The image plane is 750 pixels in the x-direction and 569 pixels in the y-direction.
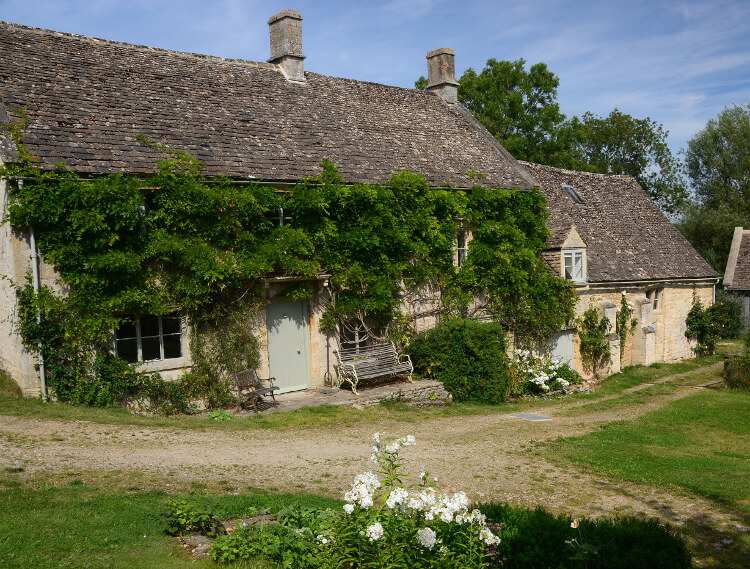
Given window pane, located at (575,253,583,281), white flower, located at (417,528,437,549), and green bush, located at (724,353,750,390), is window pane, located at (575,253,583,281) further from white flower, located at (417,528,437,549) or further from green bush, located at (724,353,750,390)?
white flower, located at (417,528,437,549)

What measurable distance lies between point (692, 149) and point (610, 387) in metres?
46.9

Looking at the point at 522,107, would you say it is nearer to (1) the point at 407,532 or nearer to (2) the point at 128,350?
(2) the point at 128,350

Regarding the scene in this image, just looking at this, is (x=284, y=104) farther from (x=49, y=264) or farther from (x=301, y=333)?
(x=49, y=264)

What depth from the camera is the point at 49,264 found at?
47.1ft

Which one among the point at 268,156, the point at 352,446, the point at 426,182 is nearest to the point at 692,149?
the point at 426,182

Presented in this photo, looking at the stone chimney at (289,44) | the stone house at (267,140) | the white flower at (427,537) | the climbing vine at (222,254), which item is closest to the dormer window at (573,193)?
the stone house at (267,140)

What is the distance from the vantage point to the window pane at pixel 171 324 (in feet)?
52.5

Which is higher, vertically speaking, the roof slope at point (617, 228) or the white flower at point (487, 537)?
the roof slope at point (617, 228)

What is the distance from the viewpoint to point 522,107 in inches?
1742

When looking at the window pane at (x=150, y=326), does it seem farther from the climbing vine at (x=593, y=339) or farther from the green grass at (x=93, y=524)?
the climbing vine at (x=593, y=339)

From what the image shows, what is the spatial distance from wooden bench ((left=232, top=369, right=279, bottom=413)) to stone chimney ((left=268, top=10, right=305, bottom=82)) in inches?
423

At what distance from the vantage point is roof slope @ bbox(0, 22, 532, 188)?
15.7 meters

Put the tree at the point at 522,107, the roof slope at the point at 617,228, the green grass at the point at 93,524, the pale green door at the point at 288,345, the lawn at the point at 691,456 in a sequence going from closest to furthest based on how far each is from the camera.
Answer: the green grass at the point at 93,524
the lawn at the point at 691,456
the pale green door at the point at 288,345
the roof slope at the point at 617,228
the tree at the point at 522,107

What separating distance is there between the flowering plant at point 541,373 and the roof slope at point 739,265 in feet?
58.2
